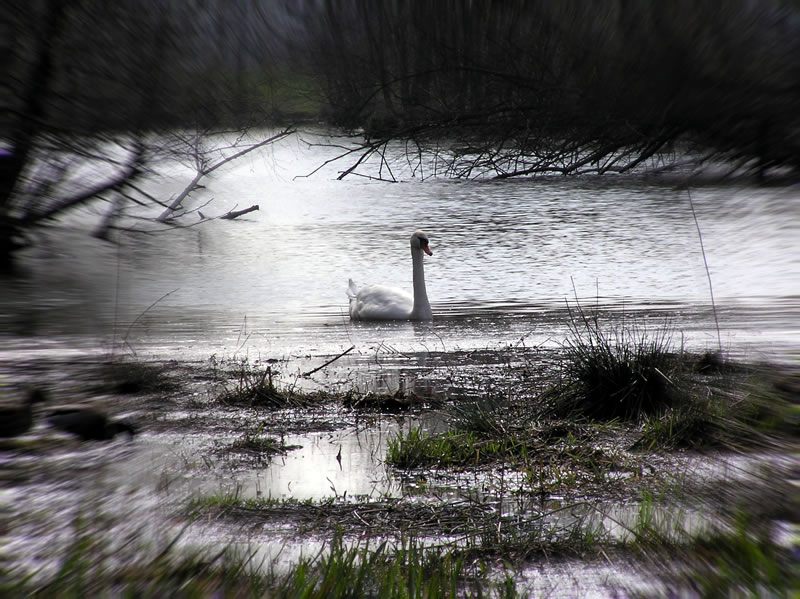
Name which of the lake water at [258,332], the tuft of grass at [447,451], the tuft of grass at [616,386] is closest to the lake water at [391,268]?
the lake water at [258,332]

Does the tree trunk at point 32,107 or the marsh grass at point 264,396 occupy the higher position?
the tree trunk at point 32,107

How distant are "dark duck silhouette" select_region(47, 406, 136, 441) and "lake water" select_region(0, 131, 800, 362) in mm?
301

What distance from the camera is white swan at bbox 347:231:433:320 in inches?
372

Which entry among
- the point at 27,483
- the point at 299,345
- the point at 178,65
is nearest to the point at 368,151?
the point at 178,65

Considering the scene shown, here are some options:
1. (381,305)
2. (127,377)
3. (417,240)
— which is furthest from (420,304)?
(127,377)

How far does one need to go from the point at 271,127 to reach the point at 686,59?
1010 mm

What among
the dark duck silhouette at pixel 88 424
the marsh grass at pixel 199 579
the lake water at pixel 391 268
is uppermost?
the lake water at pixel 391 268

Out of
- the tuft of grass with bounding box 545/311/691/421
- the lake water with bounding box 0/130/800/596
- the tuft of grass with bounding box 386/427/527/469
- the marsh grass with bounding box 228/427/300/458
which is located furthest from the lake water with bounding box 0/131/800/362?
the tuft of grass with bounding box 386/427/527/469

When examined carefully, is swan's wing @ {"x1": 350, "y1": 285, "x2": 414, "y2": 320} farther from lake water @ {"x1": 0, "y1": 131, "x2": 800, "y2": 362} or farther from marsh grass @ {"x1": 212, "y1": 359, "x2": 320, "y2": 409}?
marsh grass @ {"x1": 212, "y1": 359, "x2": 320, "y2": 409}

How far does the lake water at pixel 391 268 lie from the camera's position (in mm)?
2293

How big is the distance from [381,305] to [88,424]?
21.7ft

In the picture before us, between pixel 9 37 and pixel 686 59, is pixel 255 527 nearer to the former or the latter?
pixel 9 37

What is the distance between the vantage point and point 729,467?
9.05 ft

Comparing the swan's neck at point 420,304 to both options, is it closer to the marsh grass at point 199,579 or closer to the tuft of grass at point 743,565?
the tuft of grass at point 743,565
